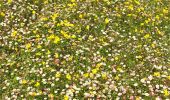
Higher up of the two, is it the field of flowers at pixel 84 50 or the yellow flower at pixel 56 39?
the yellow flower at pixel 56 39

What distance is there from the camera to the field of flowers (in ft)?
37.1

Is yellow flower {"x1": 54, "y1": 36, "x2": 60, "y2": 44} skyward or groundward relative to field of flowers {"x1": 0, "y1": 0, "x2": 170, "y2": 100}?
skyward

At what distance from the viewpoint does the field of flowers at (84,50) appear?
11.3 meters

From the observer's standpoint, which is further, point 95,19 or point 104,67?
point 95,19

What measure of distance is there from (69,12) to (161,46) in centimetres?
412

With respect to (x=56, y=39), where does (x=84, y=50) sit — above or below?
below

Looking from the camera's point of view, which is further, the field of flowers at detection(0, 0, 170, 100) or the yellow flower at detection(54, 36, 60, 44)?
the yellow flower at detection(54, 36, 60, 44)

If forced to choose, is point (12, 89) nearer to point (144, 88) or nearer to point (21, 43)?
point (21, 43)

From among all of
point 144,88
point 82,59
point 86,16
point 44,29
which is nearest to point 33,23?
point 44,29

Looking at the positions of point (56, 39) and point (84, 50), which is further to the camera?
point (56, 39)

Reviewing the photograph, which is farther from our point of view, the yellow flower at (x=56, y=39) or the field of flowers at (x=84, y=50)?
the yellow flower at (x=56, y=39)

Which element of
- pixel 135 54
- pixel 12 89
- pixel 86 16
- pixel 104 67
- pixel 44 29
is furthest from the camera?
pixel 86 16

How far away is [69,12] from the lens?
49.9 feet

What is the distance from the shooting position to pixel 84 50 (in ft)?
42.6
